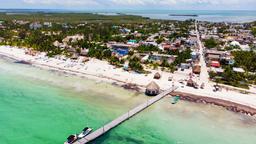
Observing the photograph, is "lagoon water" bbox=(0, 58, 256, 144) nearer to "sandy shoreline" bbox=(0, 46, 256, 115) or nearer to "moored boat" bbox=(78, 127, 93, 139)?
"moored boat" bbox=(78, 127, 93, 139)

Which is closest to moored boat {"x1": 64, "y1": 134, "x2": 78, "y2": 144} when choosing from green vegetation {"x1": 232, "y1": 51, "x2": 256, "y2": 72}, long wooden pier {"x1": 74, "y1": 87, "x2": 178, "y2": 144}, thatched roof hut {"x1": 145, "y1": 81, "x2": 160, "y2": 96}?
long wooden pier {"x1": 74, "y1": 87, "x2": 178, "y2": 144}

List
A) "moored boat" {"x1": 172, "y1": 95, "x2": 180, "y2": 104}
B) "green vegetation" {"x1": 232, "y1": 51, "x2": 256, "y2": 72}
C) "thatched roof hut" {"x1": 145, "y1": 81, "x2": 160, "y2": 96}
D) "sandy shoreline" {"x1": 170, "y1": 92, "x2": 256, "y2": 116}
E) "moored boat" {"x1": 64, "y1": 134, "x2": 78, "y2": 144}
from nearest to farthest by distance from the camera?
"moored boat" {"x1": 64, "y1": 134, "x2": 78, "y2": 144} → "sandy shoreline" {"x1": 170, "y1": 92, "x2": 256, "y2": 116} → "moored boat" {"x1": 172, "y1": 95, "x2": 180, "y2": 104} → "thatched roof hut" {"x1": 145, "y1": 81, "x2": 160, "y2": 96} → "green vegetation" {"x1": 232, "y1": 51, "x2": 256, "y2": 72}

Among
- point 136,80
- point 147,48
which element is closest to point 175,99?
point 136,80

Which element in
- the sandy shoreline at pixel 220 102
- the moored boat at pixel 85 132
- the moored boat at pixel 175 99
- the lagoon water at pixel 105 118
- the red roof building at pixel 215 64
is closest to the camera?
the moored boat at pixel 85 132

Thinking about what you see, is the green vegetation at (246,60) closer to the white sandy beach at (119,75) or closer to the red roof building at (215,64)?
the red roof building at (215,64)

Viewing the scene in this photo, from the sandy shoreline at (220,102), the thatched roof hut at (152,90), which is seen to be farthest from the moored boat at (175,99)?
the thatched roof hut at (152,90)

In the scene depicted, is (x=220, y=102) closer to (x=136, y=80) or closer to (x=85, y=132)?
(x=136, y=80)

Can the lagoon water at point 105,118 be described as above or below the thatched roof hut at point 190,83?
below

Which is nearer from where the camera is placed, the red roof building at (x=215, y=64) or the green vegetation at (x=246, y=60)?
the green vegetation at (x=246, y=60)
